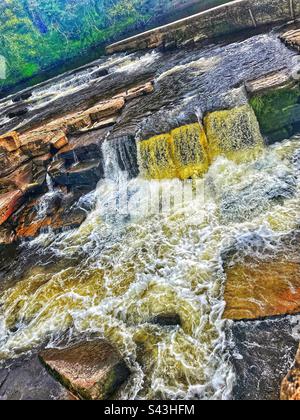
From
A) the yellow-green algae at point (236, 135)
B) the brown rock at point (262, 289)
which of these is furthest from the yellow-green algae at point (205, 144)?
the brown rock at point (262, 289)

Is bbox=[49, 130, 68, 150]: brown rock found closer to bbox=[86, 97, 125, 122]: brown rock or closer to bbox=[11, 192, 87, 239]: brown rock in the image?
bbox=[86, 97, 125, 122]: brown rock

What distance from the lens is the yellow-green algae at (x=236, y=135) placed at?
296 inches

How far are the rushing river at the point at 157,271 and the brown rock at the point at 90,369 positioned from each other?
217 millimetres

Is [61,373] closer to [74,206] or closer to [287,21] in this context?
[74,206]

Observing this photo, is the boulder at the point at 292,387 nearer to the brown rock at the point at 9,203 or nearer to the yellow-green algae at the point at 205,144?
the yellow-green algae at the point at 205,144

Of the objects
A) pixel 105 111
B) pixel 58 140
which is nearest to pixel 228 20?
pixel 105 111

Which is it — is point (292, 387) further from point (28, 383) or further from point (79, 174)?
point (79, 174)

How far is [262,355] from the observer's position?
3.78 meters

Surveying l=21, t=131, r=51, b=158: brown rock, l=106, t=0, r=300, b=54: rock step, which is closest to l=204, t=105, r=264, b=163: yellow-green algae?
l=21, t=131, r=51, b=158: brown rock

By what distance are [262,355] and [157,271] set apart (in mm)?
2508

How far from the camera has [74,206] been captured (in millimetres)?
8797

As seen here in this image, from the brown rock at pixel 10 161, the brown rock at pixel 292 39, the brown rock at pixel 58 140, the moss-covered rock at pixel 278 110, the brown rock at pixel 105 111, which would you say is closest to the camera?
the moss-covered rock at pixel 278 110

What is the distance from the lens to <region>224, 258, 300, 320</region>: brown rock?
4188 mm

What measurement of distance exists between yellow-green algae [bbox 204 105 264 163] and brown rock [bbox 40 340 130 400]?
18.6 feet
